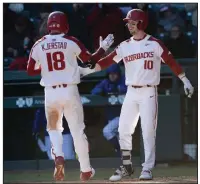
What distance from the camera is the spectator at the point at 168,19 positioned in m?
10.5

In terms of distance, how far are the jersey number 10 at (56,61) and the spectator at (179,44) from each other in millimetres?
2853

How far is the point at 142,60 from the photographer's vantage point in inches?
305

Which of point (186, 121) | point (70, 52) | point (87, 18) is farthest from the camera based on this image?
point (186, 121)

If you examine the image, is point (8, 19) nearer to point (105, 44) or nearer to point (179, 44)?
point (179, 44)

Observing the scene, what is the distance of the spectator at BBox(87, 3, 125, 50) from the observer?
9320 millimetres

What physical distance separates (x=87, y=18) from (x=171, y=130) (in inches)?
74.7

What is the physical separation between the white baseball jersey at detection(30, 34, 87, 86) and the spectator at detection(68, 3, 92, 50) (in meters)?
2.41

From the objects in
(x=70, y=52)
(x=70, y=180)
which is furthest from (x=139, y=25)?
(x=70, y=180)

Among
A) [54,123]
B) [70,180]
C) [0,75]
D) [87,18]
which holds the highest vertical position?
[87,18]

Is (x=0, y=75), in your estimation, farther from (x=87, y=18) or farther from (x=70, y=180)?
(x=87, y=18)

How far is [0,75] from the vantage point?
8.29 meters

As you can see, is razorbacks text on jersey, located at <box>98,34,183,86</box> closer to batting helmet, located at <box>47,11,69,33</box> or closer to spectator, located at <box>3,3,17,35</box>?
batting helmet, located at <box>47,11,69,33</box>

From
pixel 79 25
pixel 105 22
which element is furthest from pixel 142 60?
pixel 79 25

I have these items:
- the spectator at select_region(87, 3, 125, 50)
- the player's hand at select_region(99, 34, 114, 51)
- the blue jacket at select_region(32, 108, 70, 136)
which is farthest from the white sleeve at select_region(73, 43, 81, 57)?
the blue jacket at select_region(32, 108, 70, 136)
